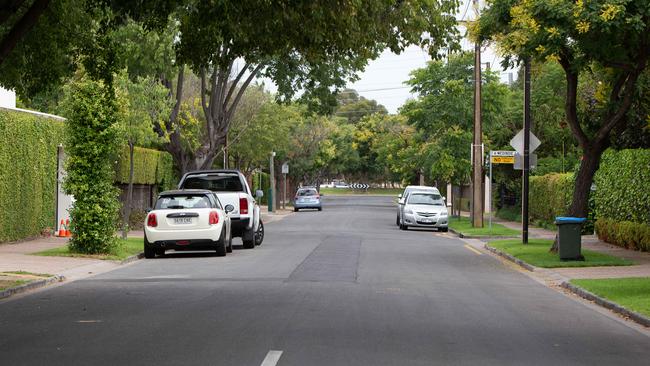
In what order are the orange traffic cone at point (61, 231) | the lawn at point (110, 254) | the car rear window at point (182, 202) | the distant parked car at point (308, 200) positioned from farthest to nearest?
the distant parked car at point (308, 200) → the orange traffic cone at point (61, 231) → the car rear window at point (182, 202) → the lawn at point (110, 254)

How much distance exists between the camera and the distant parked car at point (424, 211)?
38250mm

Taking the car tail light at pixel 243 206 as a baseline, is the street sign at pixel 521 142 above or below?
above

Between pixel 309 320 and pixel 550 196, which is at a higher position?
pixel 550 196

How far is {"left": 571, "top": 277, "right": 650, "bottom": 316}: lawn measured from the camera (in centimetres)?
1325

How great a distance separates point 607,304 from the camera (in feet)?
45.6

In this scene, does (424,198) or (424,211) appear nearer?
(424,211)

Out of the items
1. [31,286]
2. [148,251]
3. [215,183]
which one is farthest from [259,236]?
[31,286]

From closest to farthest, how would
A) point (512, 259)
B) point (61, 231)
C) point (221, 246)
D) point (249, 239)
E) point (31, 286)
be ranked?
point (31, 286) < point (221, 246) < point (512, 259) < point (249, 239) < point (61, 231)

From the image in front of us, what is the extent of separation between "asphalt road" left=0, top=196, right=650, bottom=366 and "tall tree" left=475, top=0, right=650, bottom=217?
4476 millimetres

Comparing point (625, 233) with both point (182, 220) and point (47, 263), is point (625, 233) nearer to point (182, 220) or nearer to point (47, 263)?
point (182, 220)

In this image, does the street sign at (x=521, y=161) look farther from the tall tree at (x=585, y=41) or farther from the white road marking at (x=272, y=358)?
the white road marking at (x=272, y=358)

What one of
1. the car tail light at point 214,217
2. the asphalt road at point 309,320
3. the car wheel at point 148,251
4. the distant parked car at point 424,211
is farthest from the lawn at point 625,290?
the distant parked car at point 424,211

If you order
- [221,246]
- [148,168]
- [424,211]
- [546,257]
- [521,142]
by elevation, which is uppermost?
[521,142]

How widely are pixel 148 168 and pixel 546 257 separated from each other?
20.1 m
